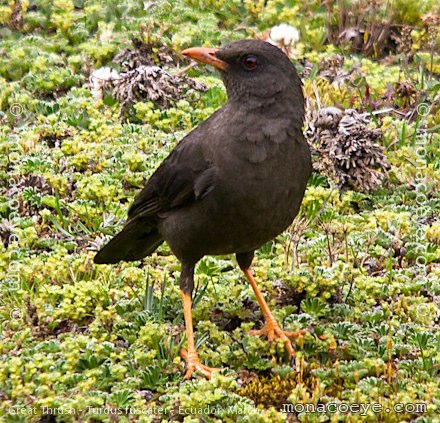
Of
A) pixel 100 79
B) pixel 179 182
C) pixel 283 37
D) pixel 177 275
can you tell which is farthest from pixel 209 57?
pixel 283 37

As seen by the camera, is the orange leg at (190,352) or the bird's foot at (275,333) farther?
the bird's foot at (275,333)

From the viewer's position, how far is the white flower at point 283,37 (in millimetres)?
9797

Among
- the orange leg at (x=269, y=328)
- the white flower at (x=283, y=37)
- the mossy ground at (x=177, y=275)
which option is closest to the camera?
the mossy ground at (x=177, y=275)

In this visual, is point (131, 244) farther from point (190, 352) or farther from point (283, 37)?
point (283, 37)

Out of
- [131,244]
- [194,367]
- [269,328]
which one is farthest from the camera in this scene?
[131,244]

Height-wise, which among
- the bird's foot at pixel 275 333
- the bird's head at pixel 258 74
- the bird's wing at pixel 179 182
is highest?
the bird's head at pixel 258 74

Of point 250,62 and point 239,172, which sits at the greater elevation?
point 250,62

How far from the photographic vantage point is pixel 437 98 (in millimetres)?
9016

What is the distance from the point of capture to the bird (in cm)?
548

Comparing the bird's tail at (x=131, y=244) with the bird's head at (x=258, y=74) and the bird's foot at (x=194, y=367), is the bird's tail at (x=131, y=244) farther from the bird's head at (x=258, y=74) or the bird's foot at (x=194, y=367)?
the bird's head at (x=258, y=74)

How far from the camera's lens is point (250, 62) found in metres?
5.79

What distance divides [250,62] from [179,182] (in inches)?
33.8

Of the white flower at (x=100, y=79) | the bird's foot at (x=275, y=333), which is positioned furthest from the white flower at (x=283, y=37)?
the bird's foot at (x=275, y=333)

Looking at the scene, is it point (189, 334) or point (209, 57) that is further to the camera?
point (209, 57)
